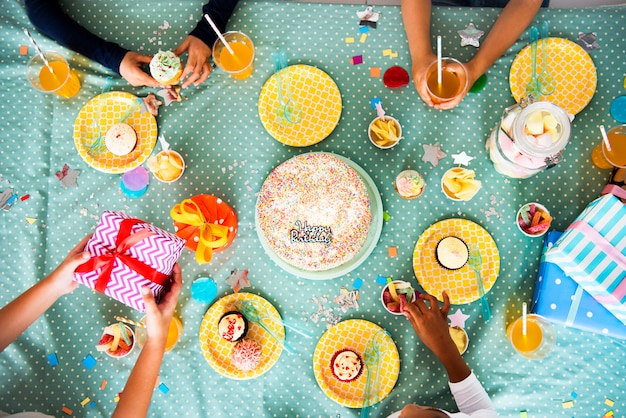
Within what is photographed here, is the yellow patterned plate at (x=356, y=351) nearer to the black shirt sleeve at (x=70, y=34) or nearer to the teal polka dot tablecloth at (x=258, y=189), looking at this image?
the teal polka dot tablecloth at (x=258, y=189)

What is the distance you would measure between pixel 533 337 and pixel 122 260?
1.19 m

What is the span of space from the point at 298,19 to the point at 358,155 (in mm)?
502

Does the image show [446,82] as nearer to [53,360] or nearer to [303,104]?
[303,104]

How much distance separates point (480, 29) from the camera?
1.52 meters

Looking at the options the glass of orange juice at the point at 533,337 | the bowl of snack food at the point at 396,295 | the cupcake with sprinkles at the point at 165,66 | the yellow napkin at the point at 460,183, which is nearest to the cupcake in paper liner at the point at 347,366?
the bowl of snack food at the point at 396,295

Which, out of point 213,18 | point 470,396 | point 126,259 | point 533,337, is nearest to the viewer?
point 126,259

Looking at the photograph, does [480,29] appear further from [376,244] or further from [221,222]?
[221,222]

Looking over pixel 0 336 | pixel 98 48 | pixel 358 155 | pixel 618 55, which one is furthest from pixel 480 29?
pixel 0 336

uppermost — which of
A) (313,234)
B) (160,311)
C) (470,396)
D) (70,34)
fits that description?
(70,34)

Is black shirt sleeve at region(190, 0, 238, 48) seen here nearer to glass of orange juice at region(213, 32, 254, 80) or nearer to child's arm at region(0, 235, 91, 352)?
glass of orange juice at region(213, 32, 254, 80)

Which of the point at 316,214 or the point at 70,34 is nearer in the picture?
the point at 316,214

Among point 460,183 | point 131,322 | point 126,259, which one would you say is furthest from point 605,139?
point 131,322

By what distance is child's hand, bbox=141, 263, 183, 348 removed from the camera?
3.89ft

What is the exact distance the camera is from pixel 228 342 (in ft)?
4.71
